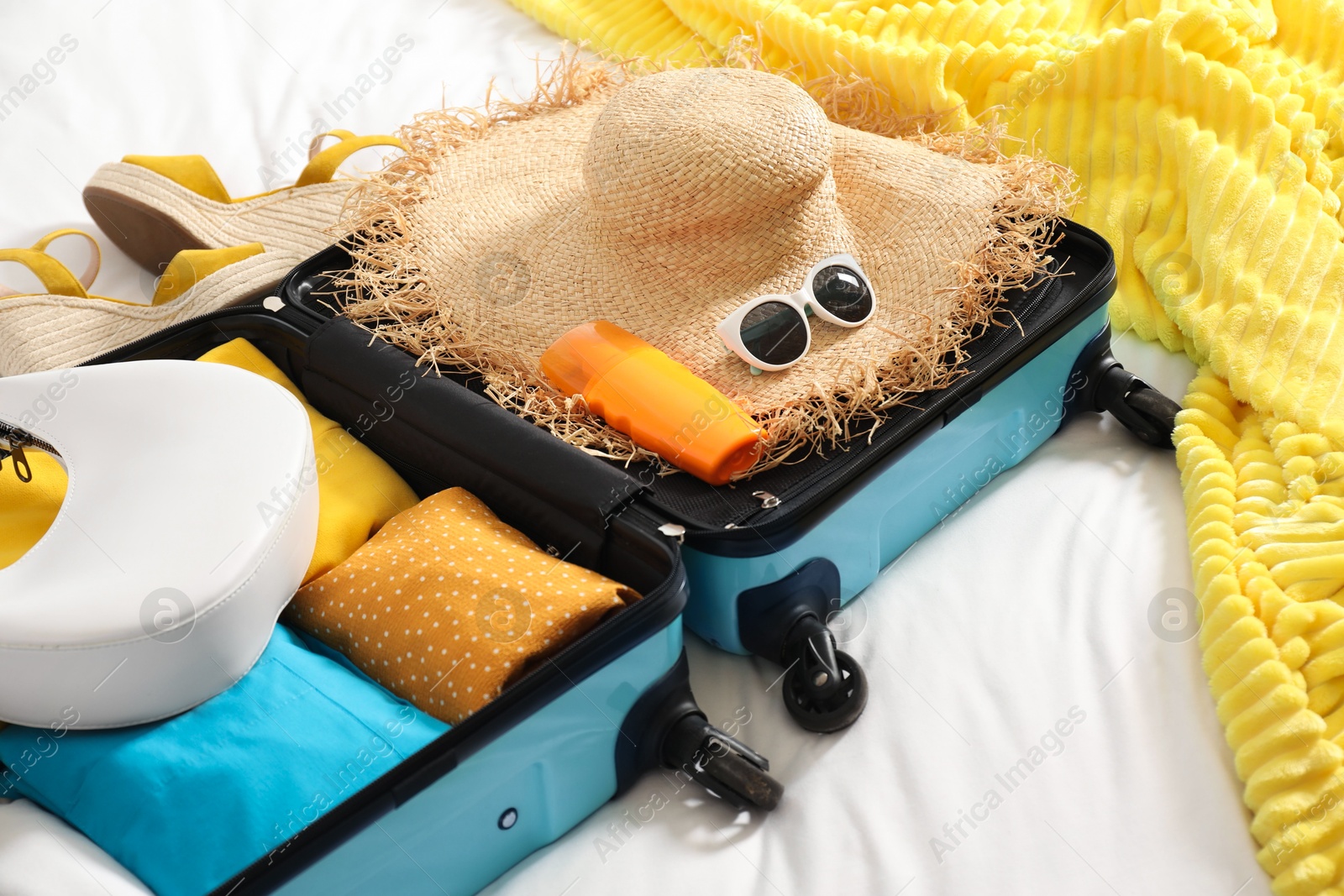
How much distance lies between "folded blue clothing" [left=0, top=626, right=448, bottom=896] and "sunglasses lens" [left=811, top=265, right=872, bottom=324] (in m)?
0.44

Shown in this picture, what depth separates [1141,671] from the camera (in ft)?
2.54

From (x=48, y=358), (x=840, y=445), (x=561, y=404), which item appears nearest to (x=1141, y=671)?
(x=840, y=445)

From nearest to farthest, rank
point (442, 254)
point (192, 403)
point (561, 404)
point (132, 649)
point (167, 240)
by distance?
point (132, 649)
point (192, 403)
point (561, 404)
point (442, 254)
point (167, 240)

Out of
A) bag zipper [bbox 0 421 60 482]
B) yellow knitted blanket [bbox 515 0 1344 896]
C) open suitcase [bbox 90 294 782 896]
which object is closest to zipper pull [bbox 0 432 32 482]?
bag zipper [bbox 0 421 60 482]

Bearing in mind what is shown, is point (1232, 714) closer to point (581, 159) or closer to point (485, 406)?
point (485, 406)

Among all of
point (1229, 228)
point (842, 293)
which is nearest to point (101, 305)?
point (842, 293)

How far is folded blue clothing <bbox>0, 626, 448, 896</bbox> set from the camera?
0.60 metres

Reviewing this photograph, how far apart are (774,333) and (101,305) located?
62 cm

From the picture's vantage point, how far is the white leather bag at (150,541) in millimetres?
596

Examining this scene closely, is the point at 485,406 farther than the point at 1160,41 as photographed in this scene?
No

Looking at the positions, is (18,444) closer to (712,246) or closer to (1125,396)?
(712,246)

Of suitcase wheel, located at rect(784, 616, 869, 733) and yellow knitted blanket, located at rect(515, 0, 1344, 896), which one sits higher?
yellow knitted blanket, located at rect(515, 0, 1344, 896)

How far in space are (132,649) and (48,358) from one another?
0.46m

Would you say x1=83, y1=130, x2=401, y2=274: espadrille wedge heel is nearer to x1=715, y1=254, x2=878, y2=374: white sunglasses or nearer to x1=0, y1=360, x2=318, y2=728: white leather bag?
x1=0, y1=360, x2=318, y2=728: white leather bag
